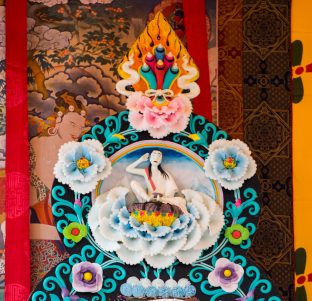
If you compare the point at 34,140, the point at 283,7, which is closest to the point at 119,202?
the point at 34,140

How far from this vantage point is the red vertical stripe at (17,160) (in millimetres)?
3148

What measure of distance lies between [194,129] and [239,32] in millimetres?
953

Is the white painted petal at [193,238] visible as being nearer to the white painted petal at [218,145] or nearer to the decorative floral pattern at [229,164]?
the decorative floral pattern at [229,164]

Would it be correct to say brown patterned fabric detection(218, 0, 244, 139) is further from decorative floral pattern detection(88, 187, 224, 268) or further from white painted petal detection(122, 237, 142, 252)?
white painted petal detection(122, 237, 142, 252)

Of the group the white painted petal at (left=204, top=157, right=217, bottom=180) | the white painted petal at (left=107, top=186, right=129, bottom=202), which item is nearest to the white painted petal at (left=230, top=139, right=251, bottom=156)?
the white painted petal at (left=204, top=157, right=217, bottom=180)

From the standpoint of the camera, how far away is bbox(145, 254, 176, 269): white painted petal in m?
2.52

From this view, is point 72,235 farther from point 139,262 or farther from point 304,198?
point 304,198

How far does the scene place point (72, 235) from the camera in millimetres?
2533

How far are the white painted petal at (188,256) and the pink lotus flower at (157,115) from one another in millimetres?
480

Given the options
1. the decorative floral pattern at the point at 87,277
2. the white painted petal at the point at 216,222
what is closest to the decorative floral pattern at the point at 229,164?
the white painted petal at the point at 216,222

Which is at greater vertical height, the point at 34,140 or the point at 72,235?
the point at 34,140

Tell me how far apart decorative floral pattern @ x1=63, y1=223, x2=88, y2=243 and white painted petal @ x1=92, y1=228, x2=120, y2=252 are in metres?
0.04

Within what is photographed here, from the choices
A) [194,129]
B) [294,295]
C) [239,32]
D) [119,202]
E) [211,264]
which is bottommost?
[294,295]

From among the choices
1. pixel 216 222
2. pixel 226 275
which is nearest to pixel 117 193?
pixel 216 222
